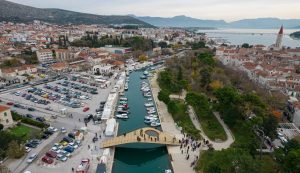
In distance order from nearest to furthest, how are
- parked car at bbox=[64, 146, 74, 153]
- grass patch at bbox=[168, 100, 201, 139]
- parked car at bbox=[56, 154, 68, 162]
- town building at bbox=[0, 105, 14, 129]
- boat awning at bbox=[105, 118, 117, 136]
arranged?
parked car at bbox=[56, 154, 68, 162] → parked car at bbox=[64, 146, 74, 153] → boat awning at bbox=[105, 118, 117, 136] → grass patch at bbox=[168, 100, 201, 139] → town building at bbox=[0, 105, 14, 129]

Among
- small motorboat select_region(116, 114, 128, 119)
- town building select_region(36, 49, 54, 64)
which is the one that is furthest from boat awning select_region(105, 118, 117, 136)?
town building select_region(36, 49, 54, 64)

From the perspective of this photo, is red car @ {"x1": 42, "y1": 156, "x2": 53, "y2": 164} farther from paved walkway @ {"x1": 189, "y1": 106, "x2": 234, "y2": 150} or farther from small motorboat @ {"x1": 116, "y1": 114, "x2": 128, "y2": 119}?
paved walkway @ {"x1": 189, "y1": 106, "x2": 234, "y2": 150}

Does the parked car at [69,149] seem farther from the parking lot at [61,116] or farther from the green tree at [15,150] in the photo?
the green tree at [15,150]

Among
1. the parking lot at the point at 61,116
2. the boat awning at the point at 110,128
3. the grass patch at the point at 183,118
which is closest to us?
the parking lot at the point at 61,116

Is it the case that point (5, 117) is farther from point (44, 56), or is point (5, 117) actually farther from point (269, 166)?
point (44, 56)

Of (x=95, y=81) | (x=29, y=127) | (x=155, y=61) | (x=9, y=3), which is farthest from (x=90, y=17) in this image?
(x=29, y=127)

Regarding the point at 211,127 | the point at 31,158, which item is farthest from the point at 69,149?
the point at 211,127

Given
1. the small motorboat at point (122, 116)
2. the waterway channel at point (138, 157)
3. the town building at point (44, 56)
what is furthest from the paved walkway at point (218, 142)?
the town building at point (44, 56)

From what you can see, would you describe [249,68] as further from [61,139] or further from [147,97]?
[61,139]
